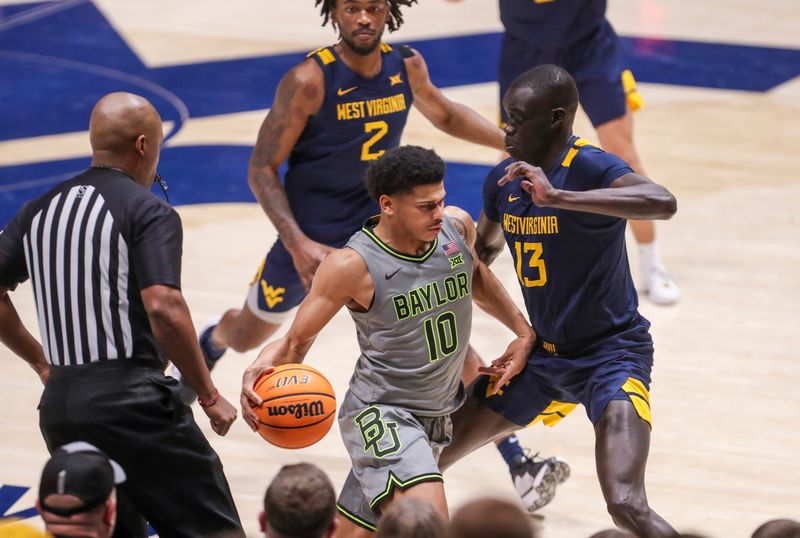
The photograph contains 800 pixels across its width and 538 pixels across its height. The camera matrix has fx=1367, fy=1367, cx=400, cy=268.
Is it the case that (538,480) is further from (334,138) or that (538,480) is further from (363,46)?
(363,46)

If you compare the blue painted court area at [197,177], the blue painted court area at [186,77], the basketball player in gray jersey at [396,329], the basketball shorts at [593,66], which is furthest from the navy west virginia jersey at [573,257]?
the blue painted court area at [186,77]

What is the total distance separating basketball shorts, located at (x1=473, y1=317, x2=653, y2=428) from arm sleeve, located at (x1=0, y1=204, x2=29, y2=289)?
1855 millimetres

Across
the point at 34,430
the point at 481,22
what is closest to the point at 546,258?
the point at 34,430

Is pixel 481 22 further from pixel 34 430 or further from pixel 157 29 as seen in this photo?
pixel 34 430

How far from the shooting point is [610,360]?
16.9 ft

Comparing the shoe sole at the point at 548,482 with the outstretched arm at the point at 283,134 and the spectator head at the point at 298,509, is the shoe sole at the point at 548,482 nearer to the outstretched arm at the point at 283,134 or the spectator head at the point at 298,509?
the outstretched arm at the point at 283,134

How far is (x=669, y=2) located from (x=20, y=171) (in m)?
7.27

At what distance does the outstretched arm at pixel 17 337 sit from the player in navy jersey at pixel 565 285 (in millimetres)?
1593

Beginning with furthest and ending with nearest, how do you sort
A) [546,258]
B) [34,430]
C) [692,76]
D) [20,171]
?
[692,76], [20,171], [34,430], [546,258]

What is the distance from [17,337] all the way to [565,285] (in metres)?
2.04

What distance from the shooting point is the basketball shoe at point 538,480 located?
5.88 meters

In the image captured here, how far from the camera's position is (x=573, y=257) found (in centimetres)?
517

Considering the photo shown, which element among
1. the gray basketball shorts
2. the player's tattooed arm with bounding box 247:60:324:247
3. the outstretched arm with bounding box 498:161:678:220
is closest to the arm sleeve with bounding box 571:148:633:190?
the outstretched arm with bounding box 498:161:678:220

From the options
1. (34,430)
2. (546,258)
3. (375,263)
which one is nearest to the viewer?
(375,263)
